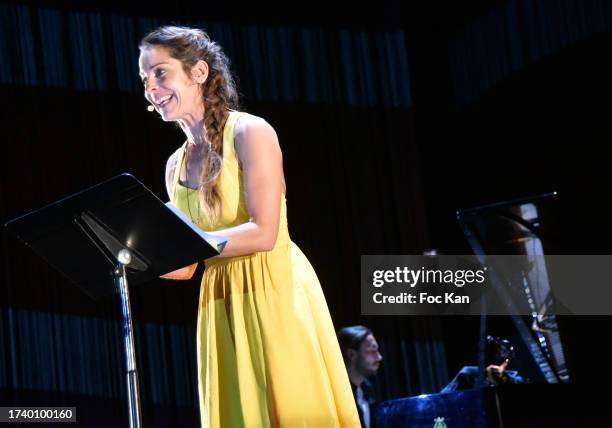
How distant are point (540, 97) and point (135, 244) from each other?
4.86 m

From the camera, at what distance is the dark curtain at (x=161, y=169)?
5262 millimetres

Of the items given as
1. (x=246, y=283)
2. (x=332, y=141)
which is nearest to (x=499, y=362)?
(x=332, y=141)

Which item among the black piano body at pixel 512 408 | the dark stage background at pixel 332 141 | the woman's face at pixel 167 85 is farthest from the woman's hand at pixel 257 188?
the dark stage background at pixel 332 141

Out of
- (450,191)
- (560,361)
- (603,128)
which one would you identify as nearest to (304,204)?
(450,191)

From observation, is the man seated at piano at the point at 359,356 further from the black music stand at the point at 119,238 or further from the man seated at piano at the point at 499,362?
the black music stand at the point at 119,238

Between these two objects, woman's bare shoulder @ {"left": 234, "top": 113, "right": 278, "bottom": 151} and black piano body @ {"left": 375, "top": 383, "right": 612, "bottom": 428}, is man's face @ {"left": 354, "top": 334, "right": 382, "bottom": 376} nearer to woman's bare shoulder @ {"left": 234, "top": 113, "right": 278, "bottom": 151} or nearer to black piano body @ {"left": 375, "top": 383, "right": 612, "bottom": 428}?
black piano body @ {"left": 375, "top": 383, "right": 612, "bottom": 428}

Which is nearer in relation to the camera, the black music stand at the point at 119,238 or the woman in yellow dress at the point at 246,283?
the black music stand at the point at 119,238

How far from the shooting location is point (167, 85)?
6.78 ft

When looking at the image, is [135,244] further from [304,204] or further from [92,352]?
[304,204]

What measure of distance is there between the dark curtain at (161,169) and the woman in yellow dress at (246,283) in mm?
3386

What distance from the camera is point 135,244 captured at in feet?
5.77

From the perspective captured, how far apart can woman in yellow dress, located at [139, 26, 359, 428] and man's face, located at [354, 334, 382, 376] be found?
328 centimetres

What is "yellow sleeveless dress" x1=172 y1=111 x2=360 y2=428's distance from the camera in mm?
1877

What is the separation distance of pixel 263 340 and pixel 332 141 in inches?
177
